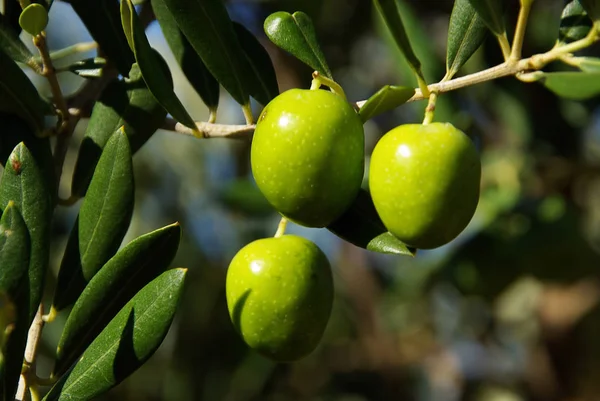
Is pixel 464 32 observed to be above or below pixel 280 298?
above

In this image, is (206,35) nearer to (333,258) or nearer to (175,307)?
(175,307)

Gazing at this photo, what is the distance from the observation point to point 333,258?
3.80 metres

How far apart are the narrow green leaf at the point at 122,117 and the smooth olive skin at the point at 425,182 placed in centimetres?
44

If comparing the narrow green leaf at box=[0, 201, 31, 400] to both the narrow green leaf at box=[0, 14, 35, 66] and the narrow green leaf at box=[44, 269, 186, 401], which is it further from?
the narrow green leaf at box=[0, 14, 35, 66]

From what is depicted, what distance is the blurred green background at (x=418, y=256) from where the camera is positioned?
8.13 ft

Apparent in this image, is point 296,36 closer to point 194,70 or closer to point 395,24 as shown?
point 395,24

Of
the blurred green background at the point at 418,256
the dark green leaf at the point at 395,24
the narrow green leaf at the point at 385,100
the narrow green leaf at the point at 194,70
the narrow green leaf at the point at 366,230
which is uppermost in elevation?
the dark green leaf at the point at 395,24

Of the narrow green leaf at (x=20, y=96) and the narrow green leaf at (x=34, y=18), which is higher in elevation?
the narrow green leaf at (x=34, y=18)

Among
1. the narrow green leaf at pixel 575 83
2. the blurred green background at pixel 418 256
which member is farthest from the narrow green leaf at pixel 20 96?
the blurred green background at pixel 418 256

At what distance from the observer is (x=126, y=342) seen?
1028mm

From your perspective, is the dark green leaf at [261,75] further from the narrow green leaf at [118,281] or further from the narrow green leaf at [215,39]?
the narrow green leaf at [118,281]

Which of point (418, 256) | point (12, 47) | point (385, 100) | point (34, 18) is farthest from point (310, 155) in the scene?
point (418, 256)

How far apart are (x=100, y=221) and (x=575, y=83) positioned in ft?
2.26

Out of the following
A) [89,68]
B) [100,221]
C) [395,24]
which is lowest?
[100,221]
